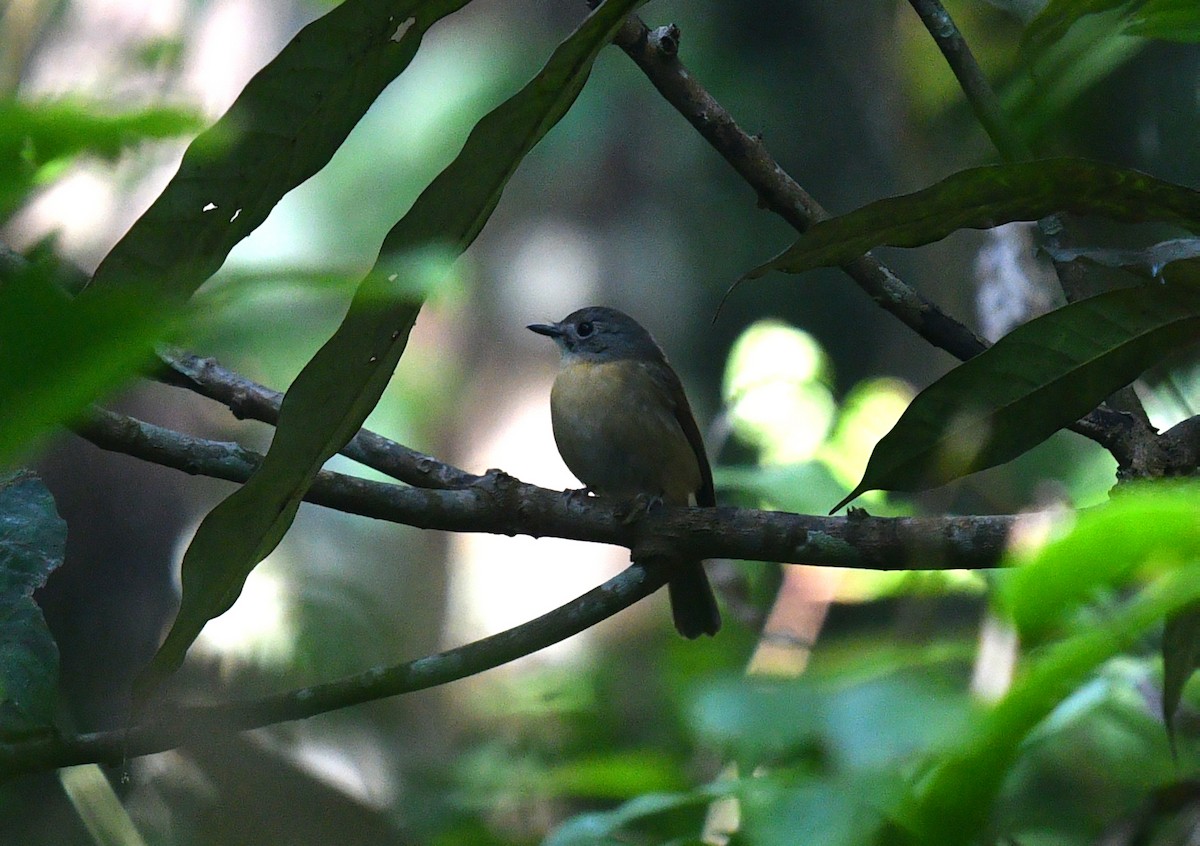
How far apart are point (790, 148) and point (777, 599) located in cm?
443

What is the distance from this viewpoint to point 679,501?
4805 mm

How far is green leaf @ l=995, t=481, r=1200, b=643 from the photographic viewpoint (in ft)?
1.76

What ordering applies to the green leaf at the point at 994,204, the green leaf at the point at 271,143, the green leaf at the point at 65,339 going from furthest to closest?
the green leaf at the point at 994,204 < the green leaf at the point at 271,143 < the green leaf at the point at 65,339

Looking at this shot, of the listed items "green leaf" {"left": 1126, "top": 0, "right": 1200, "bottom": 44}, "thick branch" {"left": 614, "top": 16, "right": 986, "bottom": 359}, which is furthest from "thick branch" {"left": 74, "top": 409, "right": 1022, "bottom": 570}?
"green leaf" {"left": 1126, "top": 0, "right": 1200, "bottom": 44}

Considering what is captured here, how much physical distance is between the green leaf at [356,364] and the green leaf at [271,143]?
0.17 meters

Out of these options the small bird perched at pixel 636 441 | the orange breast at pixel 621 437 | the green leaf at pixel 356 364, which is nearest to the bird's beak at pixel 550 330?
the small bird perched at pixel 636 441

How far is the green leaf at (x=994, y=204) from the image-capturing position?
162 cm

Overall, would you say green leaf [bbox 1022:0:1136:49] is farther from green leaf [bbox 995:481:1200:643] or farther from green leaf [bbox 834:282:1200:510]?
green leaf [bbox 995:481:1200:643]

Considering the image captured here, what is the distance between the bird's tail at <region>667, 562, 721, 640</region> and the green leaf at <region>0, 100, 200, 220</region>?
12.9 ft

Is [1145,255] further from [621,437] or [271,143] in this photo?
[621,437]

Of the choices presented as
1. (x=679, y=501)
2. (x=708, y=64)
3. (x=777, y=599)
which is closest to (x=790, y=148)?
(x=708, y=64)

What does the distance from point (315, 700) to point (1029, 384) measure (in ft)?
4.13

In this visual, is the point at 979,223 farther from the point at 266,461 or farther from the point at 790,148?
the point at 790,148

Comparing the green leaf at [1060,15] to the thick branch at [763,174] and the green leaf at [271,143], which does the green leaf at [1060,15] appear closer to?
the thick branch at [763,174]
